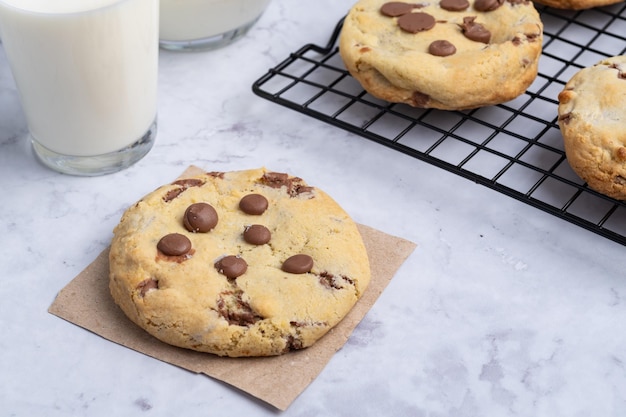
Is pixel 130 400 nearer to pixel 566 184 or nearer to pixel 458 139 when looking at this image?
pixel 458 139

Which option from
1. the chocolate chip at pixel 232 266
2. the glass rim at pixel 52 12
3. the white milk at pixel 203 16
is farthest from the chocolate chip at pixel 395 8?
the chocolate chip at pixel 232 266

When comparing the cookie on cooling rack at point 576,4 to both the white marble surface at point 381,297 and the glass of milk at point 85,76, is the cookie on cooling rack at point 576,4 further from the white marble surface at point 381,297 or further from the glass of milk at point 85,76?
the glass of milk at point 85,76

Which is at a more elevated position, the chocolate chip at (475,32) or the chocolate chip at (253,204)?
the chocolate chip at (475,32)

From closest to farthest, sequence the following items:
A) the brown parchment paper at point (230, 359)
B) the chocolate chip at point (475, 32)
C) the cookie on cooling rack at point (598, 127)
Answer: the brown parchment paper at point (230, 359) < the cookie on cooling rack at point (598, 127) < the chocolate chip at point (475, 32)

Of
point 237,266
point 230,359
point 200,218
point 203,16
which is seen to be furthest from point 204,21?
point 230,359

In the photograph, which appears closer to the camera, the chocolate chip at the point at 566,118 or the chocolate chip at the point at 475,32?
the chocolate chip at the point at 566,118

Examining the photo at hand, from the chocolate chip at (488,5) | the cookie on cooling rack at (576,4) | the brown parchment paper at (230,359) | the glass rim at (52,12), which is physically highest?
the glass rim at (52,12)

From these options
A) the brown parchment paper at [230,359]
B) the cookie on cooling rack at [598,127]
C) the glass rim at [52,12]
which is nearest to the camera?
the brown parchment paper at [230,359]

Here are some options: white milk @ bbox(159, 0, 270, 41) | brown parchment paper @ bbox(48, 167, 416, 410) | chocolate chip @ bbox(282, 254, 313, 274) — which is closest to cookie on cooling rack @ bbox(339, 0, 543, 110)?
white milk @ bbox(159, 0, 270, 41)

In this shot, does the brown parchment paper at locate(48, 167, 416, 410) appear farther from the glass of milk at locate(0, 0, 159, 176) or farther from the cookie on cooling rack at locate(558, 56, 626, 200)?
the cookie on cooling rack at locate(558, 56, 626, 200)
